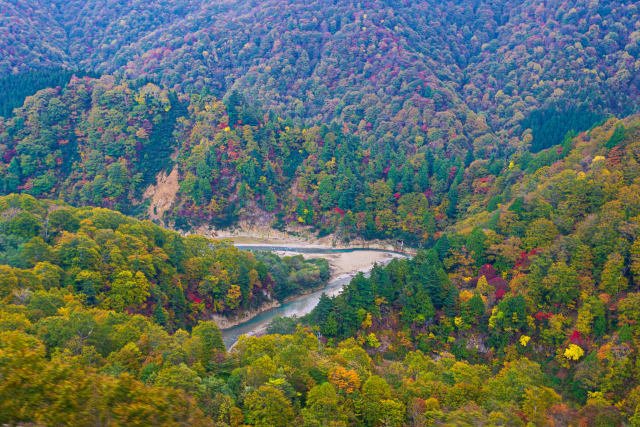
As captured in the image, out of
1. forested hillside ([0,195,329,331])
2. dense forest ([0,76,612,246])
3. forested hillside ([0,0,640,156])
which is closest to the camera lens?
forested hillside ([0,195,329,331])

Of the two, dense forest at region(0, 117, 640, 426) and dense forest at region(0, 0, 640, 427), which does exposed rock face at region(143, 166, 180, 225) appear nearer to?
dense forest at region(0, 0, 640, 427)

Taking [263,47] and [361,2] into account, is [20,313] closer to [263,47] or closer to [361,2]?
[263,47]

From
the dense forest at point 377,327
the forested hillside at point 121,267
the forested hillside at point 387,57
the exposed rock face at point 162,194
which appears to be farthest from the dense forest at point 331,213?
the forested hillside at point 387,57

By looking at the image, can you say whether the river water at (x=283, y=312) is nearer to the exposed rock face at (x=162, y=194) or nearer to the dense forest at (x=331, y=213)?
the dense forest at (x=331, y=213)

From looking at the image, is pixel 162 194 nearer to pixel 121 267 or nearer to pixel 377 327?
pixel 121 267

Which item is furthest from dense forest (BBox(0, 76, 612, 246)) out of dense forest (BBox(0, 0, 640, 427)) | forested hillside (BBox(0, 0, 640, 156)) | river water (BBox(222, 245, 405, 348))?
river water (BBox(222, 245, 405, 348))

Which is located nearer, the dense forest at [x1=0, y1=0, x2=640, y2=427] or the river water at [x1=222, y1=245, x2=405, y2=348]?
the dense forest at [x1=0, y1=0, x2=640, y2=427]

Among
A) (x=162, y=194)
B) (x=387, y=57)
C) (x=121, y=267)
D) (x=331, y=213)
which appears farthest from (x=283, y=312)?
(x=387, y=57)

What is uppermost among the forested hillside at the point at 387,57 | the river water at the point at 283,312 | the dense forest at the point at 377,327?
the forested hillside at the point at 387,57

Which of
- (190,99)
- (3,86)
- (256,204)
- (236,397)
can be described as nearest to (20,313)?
(236,397)
